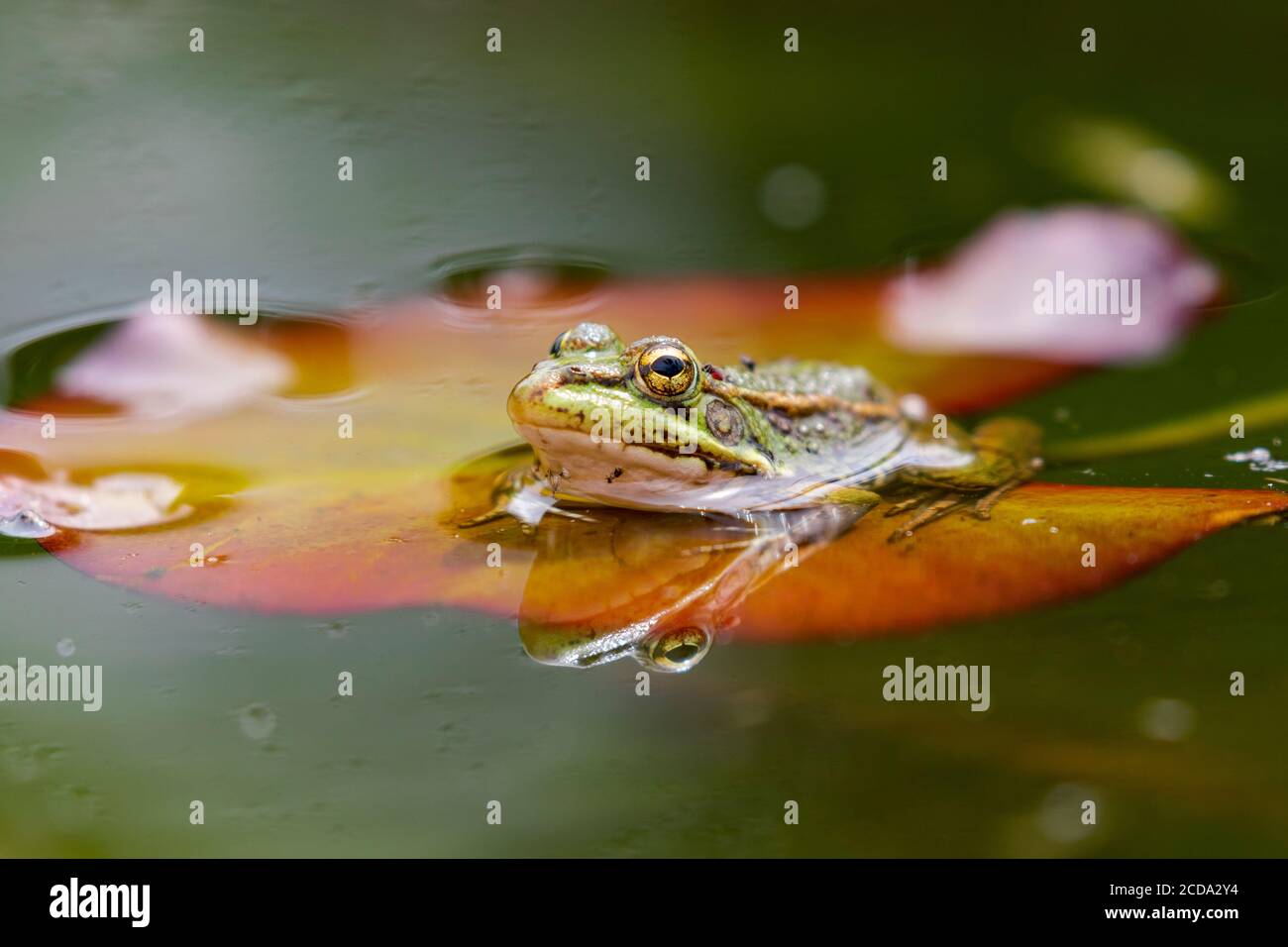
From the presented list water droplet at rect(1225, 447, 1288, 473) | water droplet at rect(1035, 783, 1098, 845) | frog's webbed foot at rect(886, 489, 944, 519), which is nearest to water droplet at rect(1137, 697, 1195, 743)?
water droplet at rect(1035, 783, 1098, 845)

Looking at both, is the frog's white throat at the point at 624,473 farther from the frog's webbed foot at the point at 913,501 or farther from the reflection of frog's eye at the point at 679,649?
the reflection of frog's eye at the point at 679,649

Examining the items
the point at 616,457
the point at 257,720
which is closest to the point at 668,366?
the point at 616,457

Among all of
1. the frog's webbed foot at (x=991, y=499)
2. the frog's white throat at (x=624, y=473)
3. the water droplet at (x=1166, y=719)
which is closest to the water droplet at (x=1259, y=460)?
the frog's webbed foot at (x=991, y=499)

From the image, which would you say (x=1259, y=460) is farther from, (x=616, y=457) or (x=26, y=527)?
(x=26, y=527)

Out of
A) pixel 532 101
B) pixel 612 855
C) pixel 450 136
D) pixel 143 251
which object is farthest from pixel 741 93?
pixel 612 855
